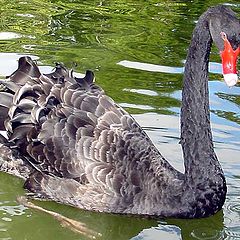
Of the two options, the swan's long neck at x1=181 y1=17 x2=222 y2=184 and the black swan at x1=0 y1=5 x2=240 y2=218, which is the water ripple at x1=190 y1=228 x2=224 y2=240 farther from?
the swan's long neck at x1=181 y1=17 x2=222 y2=184

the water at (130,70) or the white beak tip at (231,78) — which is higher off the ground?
the white beak tip at (231,78)

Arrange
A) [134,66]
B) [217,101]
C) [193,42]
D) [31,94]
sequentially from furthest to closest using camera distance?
1. [134,66]
2. [217,101]
3. [31,94]
4. [193,42]

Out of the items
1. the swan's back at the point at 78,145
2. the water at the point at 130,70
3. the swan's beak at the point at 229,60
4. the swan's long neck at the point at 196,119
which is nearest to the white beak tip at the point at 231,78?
the swan's beak at the point at 229,60

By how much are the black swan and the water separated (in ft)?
0.40

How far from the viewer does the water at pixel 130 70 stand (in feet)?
14.6

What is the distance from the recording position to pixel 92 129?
14.8 feet

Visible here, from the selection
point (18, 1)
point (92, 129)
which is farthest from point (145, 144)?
point (18, 1)

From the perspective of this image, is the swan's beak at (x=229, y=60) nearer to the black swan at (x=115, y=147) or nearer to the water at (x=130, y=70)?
the black swan at (x=115, y=147)

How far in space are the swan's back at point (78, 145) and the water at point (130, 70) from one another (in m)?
0.14

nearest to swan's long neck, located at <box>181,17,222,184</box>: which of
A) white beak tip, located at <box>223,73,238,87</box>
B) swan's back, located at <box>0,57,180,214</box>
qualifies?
swan's back, located at <box>0,57,180,214</box>

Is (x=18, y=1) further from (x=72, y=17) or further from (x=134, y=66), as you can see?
(x=134, y=66)

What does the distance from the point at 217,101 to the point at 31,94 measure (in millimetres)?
1864

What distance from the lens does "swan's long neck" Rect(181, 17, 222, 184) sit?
4410 millimetres

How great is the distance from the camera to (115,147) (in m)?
4.46
